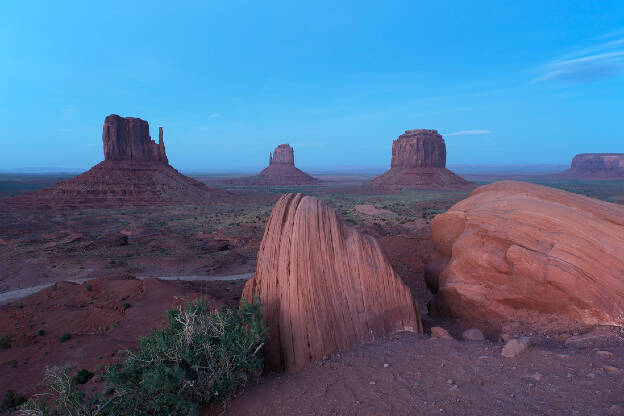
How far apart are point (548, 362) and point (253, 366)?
4.64 metres

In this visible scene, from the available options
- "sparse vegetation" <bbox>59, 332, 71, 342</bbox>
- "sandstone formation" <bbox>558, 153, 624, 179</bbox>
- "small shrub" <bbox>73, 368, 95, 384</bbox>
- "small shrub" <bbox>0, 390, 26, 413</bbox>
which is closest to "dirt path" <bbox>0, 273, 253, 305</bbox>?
"sparse vegetation" <bbox>59, 332, 71, 342</bbox>

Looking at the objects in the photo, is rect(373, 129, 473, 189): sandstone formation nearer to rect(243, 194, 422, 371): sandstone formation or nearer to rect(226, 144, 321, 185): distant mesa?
rect(226, 144, 321, 185): distant mesa

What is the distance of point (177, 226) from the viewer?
3653 cm

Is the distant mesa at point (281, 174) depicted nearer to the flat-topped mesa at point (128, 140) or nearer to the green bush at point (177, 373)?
the flat-topped mesa at point (128, 140)

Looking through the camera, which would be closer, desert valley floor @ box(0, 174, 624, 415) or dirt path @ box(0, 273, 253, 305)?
desert valley floor @ box(0, 174, 624, 415)

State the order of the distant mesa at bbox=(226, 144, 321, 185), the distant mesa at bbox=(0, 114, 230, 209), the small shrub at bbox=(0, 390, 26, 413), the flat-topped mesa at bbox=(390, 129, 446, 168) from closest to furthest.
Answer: the small shrub at bbox=(0, 390, 26, 413) → the distant mesa at bbox=(0, 114, 230, 209) → the flat-topped mesa at bbox=(390, 129, 446, 168) → the distant mesa at bbox=(226, 144, 321, 185)

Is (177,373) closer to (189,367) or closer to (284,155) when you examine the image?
(189,367)

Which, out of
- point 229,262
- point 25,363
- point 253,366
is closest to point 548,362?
point 253,366

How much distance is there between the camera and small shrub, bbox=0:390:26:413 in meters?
8.15

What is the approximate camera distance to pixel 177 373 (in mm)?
5062

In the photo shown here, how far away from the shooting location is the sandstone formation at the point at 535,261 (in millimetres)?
6859

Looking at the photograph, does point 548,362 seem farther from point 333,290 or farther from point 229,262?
point 229,262

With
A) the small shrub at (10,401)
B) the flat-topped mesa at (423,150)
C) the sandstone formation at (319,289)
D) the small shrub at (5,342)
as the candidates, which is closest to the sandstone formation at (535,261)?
the sandstone formation at (319,289)

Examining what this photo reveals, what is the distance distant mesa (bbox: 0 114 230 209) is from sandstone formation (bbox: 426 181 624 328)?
5438cm
